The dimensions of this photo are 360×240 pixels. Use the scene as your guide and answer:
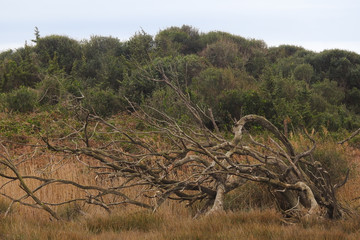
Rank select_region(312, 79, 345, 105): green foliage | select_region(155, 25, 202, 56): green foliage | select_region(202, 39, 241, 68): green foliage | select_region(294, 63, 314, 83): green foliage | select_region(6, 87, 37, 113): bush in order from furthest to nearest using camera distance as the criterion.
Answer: select_region(155, 25, 202, 56): green foliage → select_region(202, 39, 241, 68): green foliage → select_region(294, 63, 314, 83): green foliage → select_region(312, 79, 345, 105): green foliage → select_region(6, 87, 37, 113): bush

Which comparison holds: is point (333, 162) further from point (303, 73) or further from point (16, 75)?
point (16, 75)

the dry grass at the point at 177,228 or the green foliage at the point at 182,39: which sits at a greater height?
the green foliage at the point at 182,39

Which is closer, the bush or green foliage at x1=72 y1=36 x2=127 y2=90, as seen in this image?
the bush

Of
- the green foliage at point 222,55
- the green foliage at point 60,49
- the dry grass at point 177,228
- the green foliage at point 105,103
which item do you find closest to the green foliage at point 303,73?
the green foliage at point 222,55

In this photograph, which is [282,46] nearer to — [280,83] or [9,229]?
[280,83]

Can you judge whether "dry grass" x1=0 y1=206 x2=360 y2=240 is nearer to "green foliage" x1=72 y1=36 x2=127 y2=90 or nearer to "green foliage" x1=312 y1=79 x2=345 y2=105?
"green foliage" x1=72 y1=36 x2=127 y2=90

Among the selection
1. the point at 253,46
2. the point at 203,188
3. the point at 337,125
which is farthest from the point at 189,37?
the point at 203,188

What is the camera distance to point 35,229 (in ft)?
11.3

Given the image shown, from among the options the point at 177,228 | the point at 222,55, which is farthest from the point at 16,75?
the point at 177,228

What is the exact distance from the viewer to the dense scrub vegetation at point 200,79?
11.3 meters

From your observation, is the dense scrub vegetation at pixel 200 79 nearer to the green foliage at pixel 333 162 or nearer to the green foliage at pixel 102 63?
the green foliage at pixel 102 63

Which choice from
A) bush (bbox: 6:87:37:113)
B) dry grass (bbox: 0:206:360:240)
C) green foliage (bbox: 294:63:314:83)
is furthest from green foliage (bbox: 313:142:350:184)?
green foliage (bbox: 294:63:314:83)

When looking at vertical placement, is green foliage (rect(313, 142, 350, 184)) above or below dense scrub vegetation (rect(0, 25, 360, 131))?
below

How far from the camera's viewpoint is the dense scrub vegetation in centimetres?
1131
